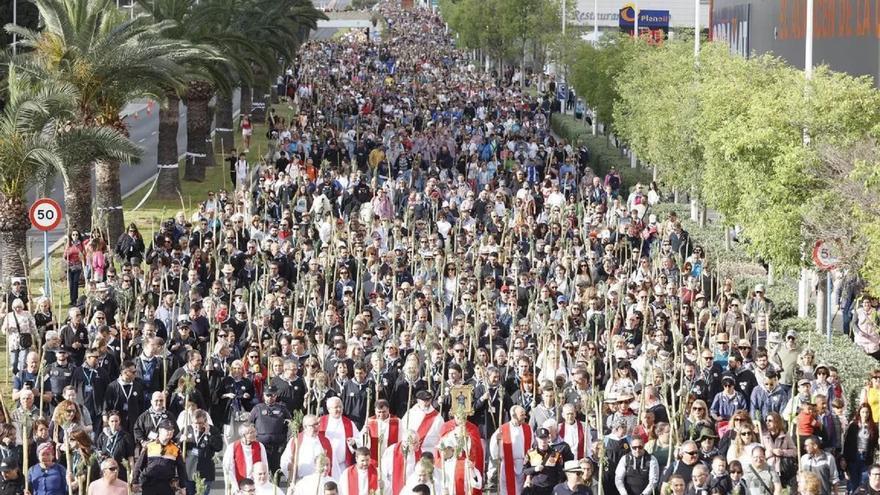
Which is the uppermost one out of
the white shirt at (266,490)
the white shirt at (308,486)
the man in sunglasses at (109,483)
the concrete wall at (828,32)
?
the concrete wall at (828,32)

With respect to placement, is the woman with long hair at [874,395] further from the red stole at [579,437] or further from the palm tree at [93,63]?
the palm tree at [93,63]

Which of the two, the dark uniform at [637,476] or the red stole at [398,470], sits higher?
the red stole at [398,470]

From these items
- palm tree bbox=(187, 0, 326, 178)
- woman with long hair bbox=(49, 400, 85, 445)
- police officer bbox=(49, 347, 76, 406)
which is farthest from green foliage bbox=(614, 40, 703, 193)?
woman with long hair bbox=(49, 400, 85, 445)

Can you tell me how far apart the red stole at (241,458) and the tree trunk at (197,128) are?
2851 centimetres

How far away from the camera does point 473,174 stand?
128ft

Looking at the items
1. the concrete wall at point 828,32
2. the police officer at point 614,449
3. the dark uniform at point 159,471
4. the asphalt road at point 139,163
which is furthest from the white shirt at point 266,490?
the concrete wall at point 828,32

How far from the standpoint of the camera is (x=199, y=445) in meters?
16.5

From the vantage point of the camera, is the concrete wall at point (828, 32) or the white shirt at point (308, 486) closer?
the white shirt at point (308, 486)

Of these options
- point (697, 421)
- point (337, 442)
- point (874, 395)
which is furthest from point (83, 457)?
point (874, 395)

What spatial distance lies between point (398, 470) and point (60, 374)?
4580 mm

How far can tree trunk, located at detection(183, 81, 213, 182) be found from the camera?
4388 cm

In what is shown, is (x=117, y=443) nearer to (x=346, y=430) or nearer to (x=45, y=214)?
(x=346, y=430)

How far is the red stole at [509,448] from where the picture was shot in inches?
645

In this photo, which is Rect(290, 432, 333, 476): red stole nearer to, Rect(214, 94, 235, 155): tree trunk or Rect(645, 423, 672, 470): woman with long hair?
Rect(645, 423, 672, 470): woman with long hair
